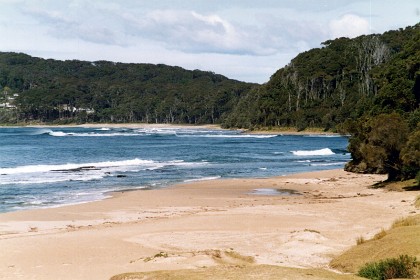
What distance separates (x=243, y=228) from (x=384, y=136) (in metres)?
13.8

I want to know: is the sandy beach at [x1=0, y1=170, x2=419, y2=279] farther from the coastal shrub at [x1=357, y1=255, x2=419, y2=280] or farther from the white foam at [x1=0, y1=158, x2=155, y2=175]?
the white foam at [x1=0, y1=158, x2=155, y2=175]

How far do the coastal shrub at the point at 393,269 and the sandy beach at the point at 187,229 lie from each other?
7.00 feet

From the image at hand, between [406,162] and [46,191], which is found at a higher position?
[406,162]

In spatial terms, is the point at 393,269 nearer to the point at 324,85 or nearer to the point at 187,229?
the point at 187,229

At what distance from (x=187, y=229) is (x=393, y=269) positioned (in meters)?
8.64

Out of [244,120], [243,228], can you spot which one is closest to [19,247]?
[243,228]

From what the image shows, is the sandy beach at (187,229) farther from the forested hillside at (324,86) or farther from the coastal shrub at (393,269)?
the forested hillside at (324,86)

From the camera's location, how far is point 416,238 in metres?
12.4

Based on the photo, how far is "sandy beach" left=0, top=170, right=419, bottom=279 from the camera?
43.0 feet

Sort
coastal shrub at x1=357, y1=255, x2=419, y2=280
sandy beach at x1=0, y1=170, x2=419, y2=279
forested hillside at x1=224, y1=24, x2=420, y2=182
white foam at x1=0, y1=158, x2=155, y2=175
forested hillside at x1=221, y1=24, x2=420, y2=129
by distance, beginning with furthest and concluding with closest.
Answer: forested hillside at x1=221, y1=24, x2=420, y2=129 → forested hillside at x1=224, y1=24, x2=420, y2=182 → white foam at x1=0, y1=158, x2=155, y2=175 → sandy beach at x1=0, y1=170, x2=419, y2=279 → coastal shrub at x1=357, y1=255, x2=419, y2=280

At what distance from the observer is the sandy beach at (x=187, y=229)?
1312cm

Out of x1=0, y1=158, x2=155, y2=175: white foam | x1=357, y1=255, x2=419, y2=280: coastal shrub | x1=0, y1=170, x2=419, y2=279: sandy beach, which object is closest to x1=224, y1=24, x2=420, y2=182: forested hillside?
x1=0, y1=158, x2=155, y2=175: white foam

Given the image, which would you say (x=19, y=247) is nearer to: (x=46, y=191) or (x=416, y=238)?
(x=416, y=238)

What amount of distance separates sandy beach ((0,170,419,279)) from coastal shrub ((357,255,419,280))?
213 centimetres
